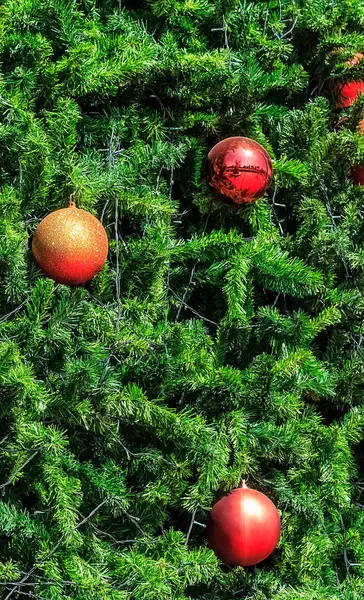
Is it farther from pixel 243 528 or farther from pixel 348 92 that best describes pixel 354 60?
pixel 243 528

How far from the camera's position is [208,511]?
1.06 metres

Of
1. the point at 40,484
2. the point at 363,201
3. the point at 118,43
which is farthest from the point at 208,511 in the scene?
the point at 118,43

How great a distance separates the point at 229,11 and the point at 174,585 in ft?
2.84

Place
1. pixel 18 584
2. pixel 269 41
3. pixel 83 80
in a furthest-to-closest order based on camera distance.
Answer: pixel 269 41 < pixel 83 80 < pixel 18 584

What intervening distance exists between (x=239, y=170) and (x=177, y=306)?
239 millimetres

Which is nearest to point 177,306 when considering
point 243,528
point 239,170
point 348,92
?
point 239,170

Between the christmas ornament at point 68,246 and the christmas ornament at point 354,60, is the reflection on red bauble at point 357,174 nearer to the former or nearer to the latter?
the christmas ornament at point 354,60

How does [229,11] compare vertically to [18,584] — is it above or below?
above

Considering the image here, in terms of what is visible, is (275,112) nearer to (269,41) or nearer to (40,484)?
(269,41)

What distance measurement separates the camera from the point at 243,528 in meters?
0.97

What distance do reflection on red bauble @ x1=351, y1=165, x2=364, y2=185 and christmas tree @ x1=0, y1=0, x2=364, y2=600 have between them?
0.06 ft

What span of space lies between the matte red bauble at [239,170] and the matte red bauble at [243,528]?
17.2 inches

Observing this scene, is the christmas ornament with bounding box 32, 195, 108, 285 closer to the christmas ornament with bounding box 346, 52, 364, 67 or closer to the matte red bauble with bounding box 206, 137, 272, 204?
the matte red bauble with bounding box 206, 137, 272, 204

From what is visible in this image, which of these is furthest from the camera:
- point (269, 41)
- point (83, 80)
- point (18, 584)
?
point (269, 41)
